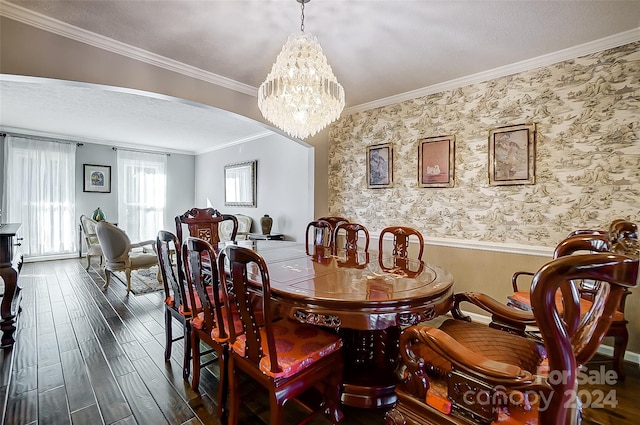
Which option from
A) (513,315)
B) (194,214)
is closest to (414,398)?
(513,315)

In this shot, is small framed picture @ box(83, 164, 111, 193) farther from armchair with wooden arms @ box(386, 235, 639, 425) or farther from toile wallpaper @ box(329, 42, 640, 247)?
armchair with wooden arms @ box(386, 235, 639, 425)

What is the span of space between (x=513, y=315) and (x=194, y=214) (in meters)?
2.74

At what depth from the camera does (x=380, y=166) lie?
12.4 feet

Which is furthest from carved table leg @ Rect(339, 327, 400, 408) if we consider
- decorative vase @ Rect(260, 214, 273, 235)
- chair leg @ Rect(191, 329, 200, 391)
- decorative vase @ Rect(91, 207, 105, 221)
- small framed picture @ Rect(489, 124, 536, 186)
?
decorative vase @ Rect(91, 207, 105, 221)

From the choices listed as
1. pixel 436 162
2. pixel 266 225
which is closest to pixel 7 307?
pixel 266 225

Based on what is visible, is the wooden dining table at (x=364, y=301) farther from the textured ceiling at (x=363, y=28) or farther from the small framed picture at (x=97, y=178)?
the small framed picture at (x=97, y=178)

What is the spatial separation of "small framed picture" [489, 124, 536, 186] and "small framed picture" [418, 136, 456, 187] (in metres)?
0.39

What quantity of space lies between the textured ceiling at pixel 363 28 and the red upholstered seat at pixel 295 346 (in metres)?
2.05

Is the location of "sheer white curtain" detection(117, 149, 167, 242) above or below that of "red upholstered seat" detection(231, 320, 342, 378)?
above

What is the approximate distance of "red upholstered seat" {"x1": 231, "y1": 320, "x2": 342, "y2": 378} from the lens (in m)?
1.31

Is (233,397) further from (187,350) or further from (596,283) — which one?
(596,283)

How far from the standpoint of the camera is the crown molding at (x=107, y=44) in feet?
6.56

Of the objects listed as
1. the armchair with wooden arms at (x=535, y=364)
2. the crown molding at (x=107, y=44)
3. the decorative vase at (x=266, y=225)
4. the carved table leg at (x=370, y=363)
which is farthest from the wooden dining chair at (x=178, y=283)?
the decorative vase at (x=266, y=225)

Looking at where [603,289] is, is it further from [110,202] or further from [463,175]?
[110,202]
